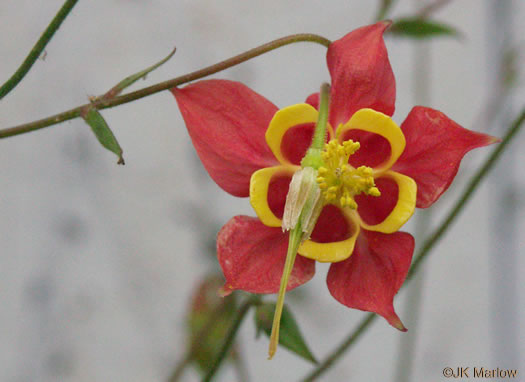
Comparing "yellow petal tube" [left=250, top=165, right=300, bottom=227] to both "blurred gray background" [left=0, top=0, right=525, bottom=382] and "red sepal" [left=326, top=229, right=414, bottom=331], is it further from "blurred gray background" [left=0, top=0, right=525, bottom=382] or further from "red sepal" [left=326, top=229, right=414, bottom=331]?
"blurred gray background" [left=0, top=0, right=525, bottom=382]

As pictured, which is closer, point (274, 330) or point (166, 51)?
point (274, 330)

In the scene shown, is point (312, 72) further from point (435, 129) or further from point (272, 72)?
point (435, 129)

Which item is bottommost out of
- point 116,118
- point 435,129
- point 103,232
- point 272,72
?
point 103,232

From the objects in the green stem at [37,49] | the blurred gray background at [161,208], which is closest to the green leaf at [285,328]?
the green stem at [37,49]

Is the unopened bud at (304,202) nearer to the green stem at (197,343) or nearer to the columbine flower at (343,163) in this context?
the columbine flower at (343,163)

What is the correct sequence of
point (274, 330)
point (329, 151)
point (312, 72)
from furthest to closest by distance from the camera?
point (312, 72) → point (329, 151) → point (274, 330)

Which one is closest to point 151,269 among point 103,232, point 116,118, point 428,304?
point 103,232
